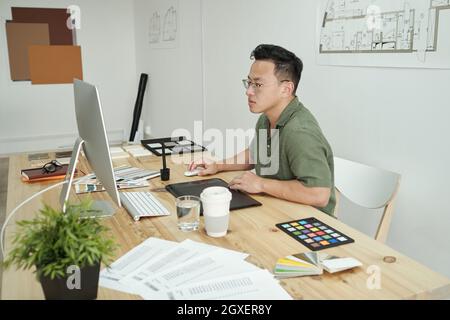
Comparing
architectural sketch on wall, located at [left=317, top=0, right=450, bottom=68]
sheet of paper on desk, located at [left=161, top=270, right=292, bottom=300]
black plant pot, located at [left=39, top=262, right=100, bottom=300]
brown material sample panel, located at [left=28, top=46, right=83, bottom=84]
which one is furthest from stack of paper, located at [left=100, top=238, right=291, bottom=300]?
brown material sample panel, located at [left=28, top=46, right=83, bottom=84]

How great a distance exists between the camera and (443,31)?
176cm

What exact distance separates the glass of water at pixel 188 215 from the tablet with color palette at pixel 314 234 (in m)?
0.26

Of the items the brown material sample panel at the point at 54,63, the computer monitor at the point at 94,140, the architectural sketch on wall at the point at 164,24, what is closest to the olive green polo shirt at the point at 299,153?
the computer monitor at the point at 94,140

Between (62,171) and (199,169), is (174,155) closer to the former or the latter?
(199,169)

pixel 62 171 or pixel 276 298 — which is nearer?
pixel 276 298

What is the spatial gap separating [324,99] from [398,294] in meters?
1.58

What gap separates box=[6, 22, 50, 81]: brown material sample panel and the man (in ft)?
11.7

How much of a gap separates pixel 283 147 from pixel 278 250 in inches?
25.0

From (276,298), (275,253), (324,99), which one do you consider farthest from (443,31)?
(276,298)

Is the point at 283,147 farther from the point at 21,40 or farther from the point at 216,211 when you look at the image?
the point at 21,40

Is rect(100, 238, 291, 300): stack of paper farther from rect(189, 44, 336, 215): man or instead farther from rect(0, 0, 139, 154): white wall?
rect(0, 0, 139, 154): white wall

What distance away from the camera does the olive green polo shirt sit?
5.46 ft

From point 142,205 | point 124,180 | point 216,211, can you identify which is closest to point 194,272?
point 216,211
